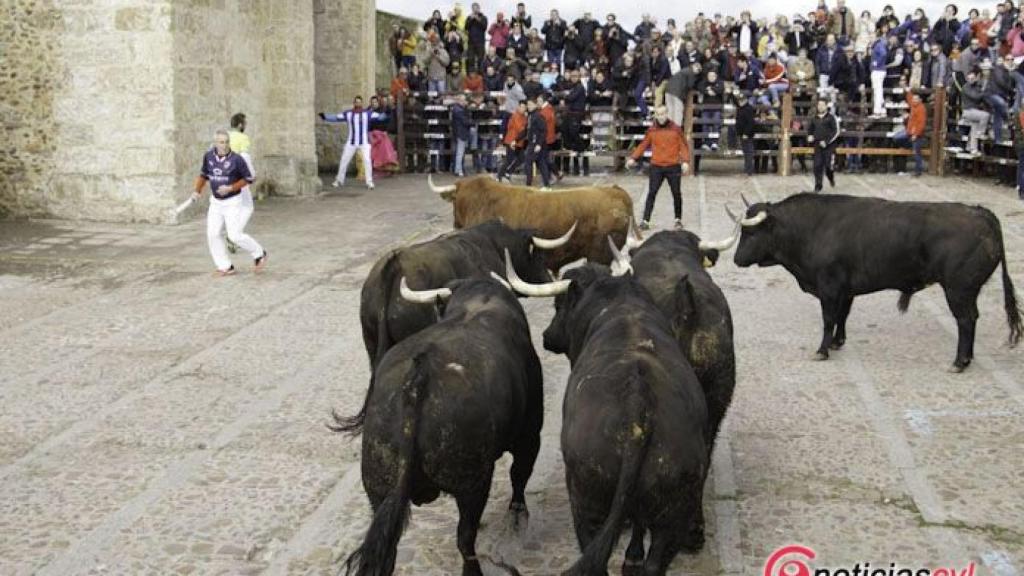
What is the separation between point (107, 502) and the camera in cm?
613

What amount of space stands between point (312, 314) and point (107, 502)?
4.82 m

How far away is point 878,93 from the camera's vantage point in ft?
78.7

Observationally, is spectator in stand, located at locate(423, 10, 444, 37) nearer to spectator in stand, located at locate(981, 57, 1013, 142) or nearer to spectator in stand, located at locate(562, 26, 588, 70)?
spectator in stand, located at locate(562, 26, 588, 70)

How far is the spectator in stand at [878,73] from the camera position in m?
23.9

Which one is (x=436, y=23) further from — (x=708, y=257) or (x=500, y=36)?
(x=708, y=257)

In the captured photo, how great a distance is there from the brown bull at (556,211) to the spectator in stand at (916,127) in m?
13.0

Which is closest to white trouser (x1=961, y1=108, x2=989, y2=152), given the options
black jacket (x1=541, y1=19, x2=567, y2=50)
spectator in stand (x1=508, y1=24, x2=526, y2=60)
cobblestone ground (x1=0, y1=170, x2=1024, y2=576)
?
black jacket (x1=541, y1=19, x2=567, y2=50)

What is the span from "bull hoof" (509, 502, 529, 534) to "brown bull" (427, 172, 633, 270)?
18.5ft

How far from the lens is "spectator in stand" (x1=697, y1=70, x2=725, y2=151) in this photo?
23.7 m

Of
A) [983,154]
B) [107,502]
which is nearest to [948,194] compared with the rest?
[983,154]

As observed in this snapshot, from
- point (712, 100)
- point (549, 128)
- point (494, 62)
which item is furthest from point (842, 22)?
point (549, 128)

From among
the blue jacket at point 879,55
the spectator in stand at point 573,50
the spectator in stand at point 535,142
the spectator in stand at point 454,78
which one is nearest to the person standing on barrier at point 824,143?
the blue jacket at point 879,55

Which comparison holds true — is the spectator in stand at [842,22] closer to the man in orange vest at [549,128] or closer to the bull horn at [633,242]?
the man in orange vest at [549,128]

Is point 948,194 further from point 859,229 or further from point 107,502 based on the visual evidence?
point 107,502
